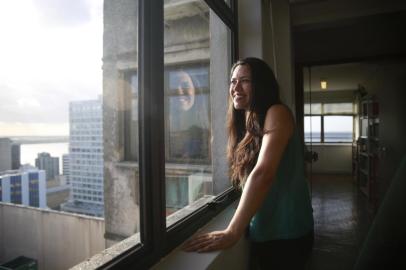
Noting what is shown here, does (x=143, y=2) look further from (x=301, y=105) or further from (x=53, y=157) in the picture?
(x=301, y=105)

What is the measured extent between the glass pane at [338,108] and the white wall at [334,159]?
3.21ft

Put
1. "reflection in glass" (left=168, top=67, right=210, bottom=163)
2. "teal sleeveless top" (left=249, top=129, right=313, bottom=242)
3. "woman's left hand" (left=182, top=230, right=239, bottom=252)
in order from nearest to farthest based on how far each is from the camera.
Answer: "woman's left hand" (left=182, top=230, right=239, bottom=252), "teal sleeveless top" (left=249, top=129, right=313, bottom=242), "reflection in glass" (left=168, top=67, right=210, bottom=163)

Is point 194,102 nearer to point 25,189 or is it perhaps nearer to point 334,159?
point 25,189

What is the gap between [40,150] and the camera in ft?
3.23

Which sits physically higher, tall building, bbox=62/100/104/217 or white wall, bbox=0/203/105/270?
tall building, bbox=62/100/104/217

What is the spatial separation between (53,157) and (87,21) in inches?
25.6

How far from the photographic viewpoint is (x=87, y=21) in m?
1.31

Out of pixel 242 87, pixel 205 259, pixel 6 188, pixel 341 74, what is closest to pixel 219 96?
pixel 242 87

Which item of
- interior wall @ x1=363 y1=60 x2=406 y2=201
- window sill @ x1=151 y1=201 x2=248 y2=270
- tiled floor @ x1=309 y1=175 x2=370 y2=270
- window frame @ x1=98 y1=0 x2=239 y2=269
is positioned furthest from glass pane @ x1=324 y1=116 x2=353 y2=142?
window frame @ x1=98 y1=0 x2=239 y2=269

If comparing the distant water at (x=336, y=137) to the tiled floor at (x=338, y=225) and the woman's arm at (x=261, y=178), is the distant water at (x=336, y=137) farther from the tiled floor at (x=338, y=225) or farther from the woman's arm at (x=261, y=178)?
the woman's arm at (x=261, y=178)

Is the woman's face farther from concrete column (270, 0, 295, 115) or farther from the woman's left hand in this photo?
concrete column (270, 0, 295, 115)

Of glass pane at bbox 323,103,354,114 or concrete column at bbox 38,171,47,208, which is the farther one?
glass pane at bbox 323,103,354,114

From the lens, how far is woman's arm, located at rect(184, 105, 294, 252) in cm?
103

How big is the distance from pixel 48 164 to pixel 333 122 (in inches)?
331
